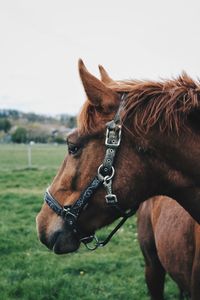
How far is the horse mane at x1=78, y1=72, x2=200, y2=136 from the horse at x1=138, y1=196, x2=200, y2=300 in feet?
3.41

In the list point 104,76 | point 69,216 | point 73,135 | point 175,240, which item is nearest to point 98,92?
point 73,135

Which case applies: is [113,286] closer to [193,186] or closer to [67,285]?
[67,285]

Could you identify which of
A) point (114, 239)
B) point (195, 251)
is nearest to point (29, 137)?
point (114, 239)

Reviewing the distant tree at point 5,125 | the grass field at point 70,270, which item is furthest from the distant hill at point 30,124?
the grass field at point 70,270

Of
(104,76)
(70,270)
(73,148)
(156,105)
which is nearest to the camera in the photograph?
(156,105)

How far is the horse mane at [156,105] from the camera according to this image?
2.37 meters

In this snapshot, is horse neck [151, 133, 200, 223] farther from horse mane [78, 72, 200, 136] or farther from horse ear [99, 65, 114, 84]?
horse ear [99, 65, 114, 84]

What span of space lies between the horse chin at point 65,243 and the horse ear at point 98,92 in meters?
0.77

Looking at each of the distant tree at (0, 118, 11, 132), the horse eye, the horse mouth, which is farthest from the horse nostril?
the distant tree at (0, 118, 11, 132)

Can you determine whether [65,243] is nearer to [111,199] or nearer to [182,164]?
[111,199]

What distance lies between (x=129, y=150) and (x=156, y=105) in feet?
0.93

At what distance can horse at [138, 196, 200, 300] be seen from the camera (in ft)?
10.7

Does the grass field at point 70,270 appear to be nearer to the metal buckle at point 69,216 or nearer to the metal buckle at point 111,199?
the metal buckle at point 69,216

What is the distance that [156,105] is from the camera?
241 centimetres
